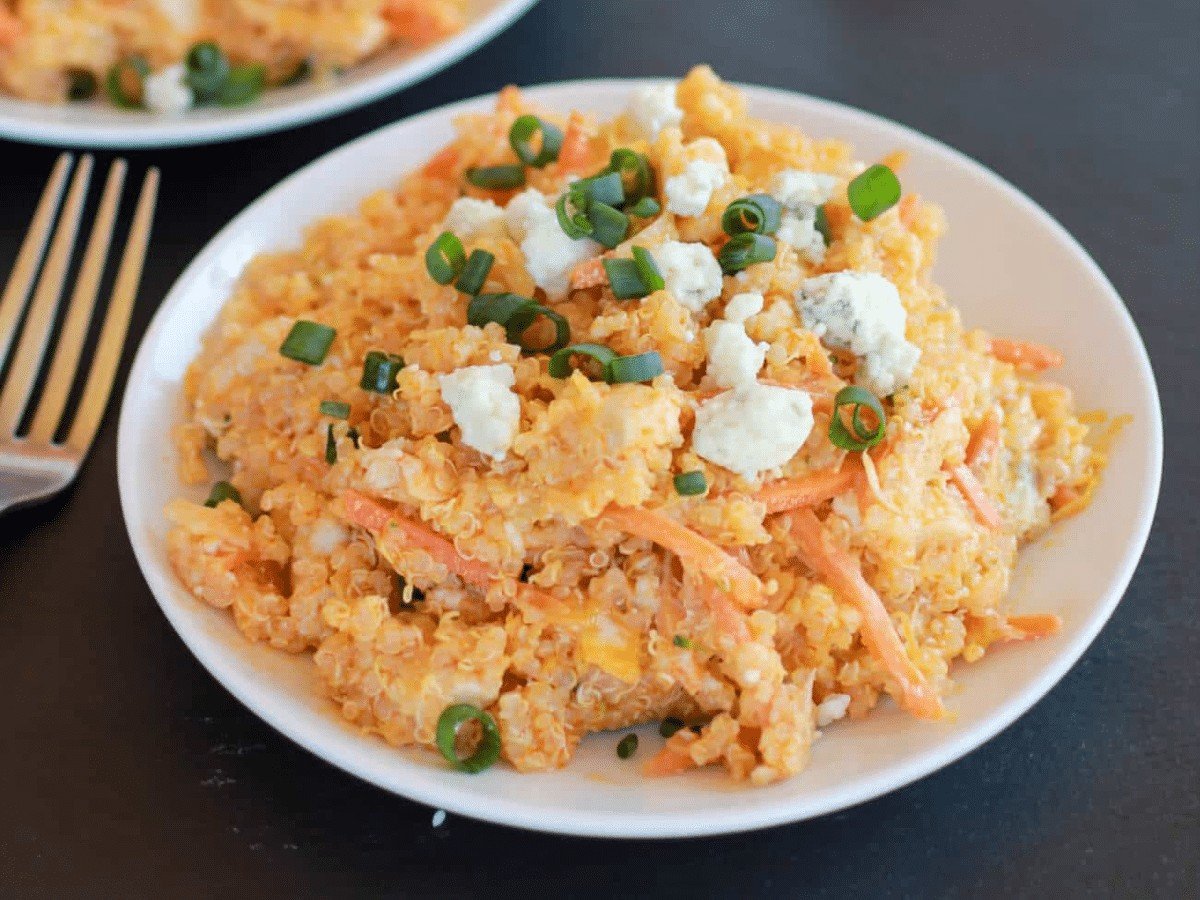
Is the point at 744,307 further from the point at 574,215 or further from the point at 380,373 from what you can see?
the point at 380,373

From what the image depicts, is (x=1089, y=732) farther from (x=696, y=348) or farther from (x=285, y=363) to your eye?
(x=285, y=363)

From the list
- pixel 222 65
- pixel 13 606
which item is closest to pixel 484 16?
pixel 222 65

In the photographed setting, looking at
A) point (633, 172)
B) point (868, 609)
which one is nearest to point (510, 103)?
point (633, 172)

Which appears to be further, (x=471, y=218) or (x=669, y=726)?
(x=471, y=218)

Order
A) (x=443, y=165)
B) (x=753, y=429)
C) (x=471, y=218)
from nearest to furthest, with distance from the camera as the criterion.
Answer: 1. (x=753, y=429)
2. (x=471, y=218)
3. (x=443, y=165)

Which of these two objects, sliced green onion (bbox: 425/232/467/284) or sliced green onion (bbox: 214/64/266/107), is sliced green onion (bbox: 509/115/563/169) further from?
sliced green onion (bbox: 214/64/266/107)
